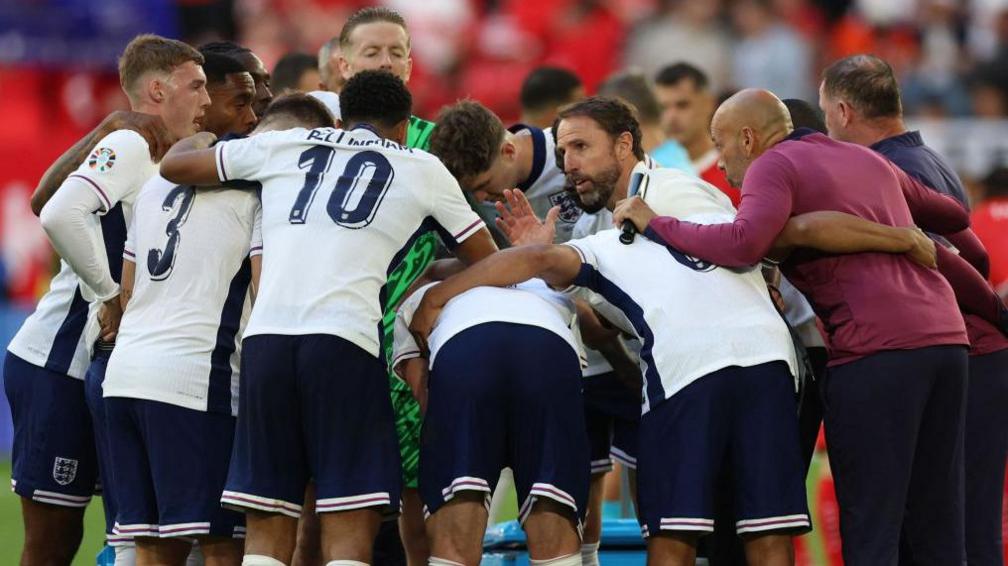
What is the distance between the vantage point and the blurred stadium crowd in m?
14.5

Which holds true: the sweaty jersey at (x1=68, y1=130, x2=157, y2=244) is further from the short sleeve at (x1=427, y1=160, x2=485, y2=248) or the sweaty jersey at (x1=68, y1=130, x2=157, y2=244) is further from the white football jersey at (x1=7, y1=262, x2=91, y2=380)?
the short sleeve at (x1=427, y1=160, x2=485, y2=248)

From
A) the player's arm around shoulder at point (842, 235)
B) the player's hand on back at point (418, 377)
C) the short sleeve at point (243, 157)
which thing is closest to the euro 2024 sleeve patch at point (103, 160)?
the short sleeve at point (243, 157)

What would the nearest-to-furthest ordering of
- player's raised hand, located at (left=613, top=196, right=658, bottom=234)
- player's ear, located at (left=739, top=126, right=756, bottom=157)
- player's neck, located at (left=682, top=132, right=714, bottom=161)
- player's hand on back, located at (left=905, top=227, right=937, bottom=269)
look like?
player's hand on back, located at (left=905, top=227, right=937, bottom=269) < player's raised hand, located at (left=613, top=196, right=658, bottom=234) < player's ear, located at (left=739, top=126, right=756, bottom=157) < player's neck, located at (left=682, top=132, right=714, bottom=161)

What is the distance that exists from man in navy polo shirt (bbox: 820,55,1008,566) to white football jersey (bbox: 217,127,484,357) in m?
1.60

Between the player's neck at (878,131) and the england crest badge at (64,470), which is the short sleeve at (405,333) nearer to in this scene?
the england crest badge at (64,470)

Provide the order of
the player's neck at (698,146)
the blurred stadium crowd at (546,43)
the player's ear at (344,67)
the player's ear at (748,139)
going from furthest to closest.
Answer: the blurred stadium crowd at (546,43) < the player's neck at (698,146) < the player's ear at (344,67) < the player's ear at (748,139)

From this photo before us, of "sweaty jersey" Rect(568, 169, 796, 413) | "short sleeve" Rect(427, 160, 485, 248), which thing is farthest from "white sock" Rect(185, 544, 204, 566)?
"sweaty jersey" Rect(568, 169, 796, 413)

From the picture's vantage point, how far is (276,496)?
4.93 meters

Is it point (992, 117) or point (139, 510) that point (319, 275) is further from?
point (992, 117)

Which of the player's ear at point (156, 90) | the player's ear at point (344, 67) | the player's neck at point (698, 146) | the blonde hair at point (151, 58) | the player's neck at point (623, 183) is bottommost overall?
the player's neck at point (623, 183)

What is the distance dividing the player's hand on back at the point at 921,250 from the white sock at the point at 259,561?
2.37m

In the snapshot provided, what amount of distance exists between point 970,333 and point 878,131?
84cm

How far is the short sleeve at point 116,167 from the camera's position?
5.41 meters

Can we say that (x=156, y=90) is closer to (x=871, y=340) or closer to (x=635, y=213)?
(x=635, y=213)
